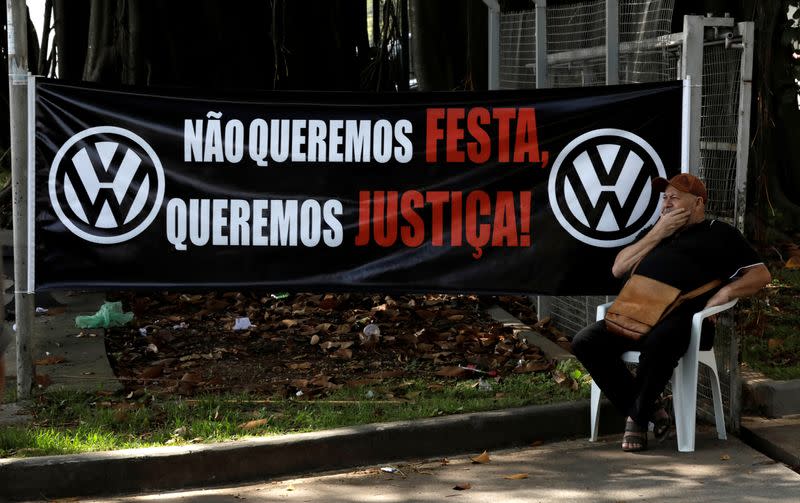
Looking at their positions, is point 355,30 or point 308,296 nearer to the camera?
point 308,296

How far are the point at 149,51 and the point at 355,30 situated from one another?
3202mm

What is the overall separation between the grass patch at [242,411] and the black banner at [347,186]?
1.97ft

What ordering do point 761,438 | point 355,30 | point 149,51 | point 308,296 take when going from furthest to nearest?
point 355,30
point 149,51
point 308,296
point 761,438

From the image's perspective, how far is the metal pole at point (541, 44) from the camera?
8.41m

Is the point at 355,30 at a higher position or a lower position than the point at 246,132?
higher

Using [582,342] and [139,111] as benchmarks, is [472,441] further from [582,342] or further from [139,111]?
[139,111]

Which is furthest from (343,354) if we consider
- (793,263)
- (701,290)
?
(793,263)

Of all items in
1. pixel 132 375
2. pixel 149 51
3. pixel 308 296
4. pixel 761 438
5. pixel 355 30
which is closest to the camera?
pixel 761 438

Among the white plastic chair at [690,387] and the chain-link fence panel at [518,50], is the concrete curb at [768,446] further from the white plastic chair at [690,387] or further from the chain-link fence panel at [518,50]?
the chain-link fence panel at [518,50]

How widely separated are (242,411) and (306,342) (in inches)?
71.4

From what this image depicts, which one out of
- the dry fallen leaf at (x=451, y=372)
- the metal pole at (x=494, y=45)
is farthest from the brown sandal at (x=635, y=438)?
the metal pole at (x=494, y=45)

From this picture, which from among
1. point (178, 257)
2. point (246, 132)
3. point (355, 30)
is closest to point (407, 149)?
point (246, 132)

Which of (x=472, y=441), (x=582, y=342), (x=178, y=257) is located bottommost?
(x=472, y=441)

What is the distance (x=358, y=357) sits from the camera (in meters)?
7.88
